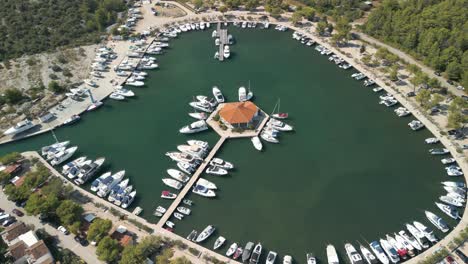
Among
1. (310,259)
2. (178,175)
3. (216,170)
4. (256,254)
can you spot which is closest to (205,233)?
(256,254)

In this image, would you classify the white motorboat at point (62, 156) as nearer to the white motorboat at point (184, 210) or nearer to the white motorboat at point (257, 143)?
the white motorboat at point (184, 210)

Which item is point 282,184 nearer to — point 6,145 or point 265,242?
point 265,242

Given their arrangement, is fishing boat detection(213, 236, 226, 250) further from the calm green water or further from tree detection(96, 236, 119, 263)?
tree detection(96, 236, 119, 263)

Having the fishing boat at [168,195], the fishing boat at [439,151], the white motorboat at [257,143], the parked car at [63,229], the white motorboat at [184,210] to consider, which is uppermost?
the fishing boat at [439,151]

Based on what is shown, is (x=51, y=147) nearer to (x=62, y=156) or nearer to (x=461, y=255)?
(x=62, y=156)

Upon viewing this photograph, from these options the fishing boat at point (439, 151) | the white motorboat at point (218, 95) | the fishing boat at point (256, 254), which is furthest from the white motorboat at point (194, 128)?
the fishing boat at point (439, 151)

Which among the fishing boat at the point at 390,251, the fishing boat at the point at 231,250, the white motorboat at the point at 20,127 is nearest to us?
the fishing boat at the point at 390,251

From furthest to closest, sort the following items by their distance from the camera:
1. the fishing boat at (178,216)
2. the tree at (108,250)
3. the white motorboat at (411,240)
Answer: the fishing boat at (178,216), the white motorboat at (411,240), the tree at (108,250)
